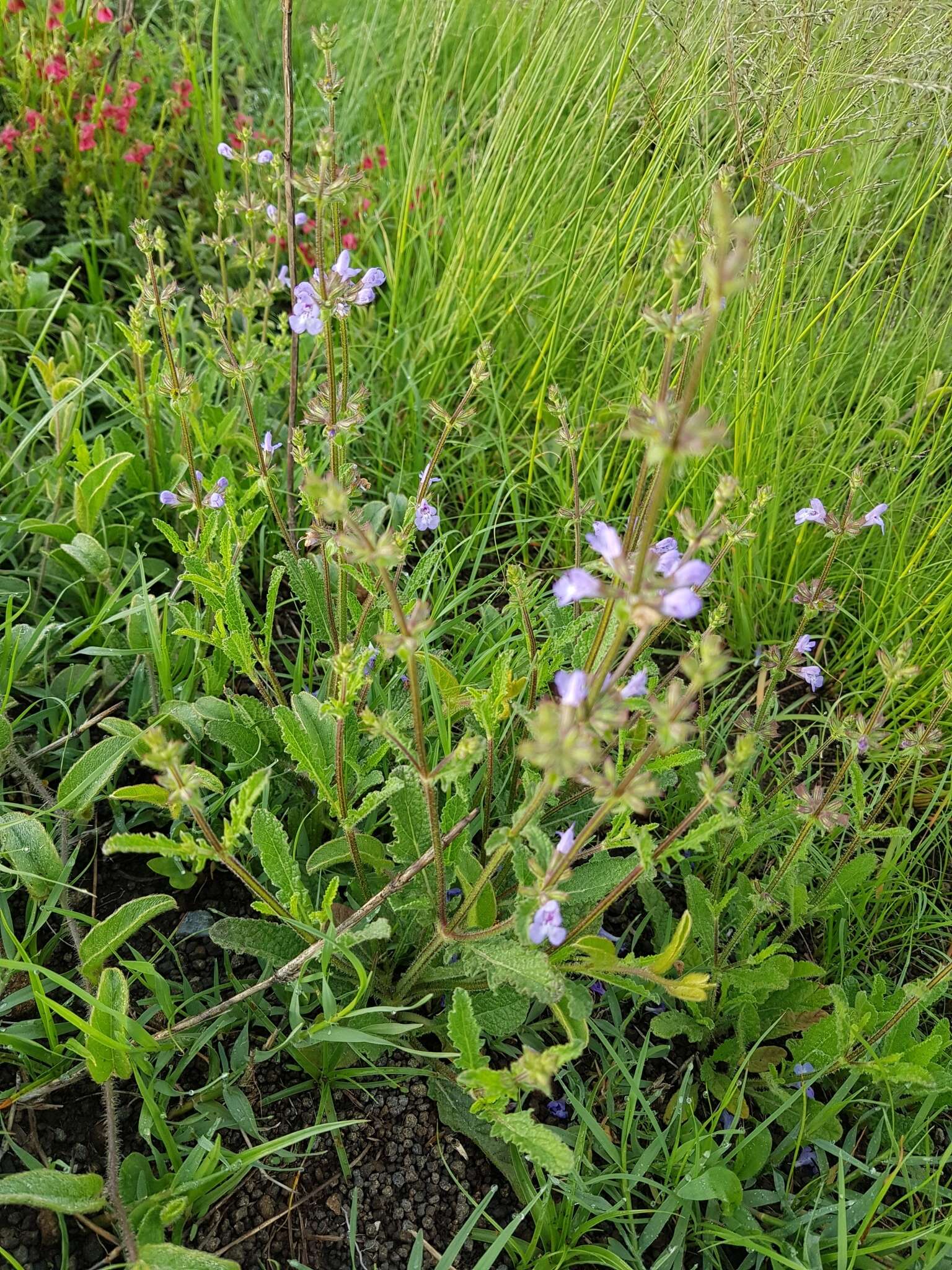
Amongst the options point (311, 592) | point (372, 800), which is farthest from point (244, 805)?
point (311, 592)

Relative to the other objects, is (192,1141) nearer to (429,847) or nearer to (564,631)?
(429,847)

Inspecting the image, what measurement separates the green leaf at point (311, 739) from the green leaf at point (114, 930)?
291 mm

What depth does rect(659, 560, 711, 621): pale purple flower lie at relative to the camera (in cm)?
96

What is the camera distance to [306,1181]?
5.24 feet

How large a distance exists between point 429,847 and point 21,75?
9.61ft

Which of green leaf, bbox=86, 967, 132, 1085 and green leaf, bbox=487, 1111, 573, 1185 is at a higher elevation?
green leaf, bbox=487, 1111, 573, 1185

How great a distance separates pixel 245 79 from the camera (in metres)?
3.95

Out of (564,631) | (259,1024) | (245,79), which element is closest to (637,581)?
(564,631)

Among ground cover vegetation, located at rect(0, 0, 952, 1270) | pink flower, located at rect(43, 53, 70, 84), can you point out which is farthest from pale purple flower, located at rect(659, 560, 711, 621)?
pink flower, located at rect(43, 53, 70, 84)

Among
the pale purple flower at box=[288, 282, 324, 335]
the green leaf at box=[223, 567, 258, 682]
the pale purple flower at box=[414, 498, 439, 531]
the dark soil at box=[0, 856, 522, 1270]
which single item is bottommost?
the dark soil at box=[0, 856, 522, 1270]

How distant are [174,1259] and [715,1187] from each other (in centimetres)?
82

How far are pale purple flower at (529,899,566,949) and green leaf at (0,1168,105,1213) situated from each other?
73 centimetres

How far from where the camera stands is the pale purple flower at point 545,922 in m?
1.26

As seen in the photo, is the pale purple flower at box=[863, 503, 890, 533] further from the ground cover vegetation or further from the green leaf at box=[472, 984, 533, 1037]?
the green leaf at box=[472, 984, 533, 1037]
